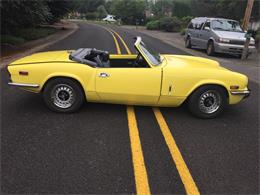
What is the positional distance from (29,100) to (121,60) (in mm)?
1946

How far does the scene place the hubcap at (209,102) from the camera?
17.5 feet

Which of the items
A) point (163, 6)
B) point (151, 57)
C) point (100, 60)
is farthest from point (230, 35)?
point (163, 6)

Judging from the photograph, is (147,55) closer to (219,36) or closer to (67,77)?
(67,77)

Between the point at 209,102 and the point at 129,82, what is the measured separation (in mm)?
1450

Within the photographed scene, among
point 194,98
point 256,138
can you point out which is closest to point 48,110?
point 194,98

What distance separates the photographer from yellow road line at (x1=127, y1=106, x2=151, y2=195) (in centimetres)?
332

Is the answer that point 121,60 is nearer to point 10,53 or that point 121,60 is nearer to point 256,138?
point 256,138

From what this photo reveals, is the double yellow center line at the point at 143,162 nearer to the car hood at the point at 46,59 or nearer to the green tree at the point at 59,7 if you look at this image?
the car hood at the point at 46,59

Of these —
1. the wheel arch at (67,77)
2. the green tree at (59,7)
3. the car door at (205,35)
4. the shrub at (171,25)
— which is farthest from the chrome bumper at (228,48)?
the shrub at (171,25)

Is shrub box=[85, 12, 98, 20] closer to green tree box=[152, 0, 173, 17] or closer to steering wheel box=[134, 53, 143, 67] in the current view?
green tree box=[152, 0, 173, 17]

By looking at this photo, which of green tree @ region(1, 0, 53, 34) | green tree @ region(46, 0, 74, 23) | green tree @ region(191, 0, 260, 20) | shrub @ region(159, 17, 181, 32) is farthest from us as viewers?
shrub @ region(159, 17, 181, 32)

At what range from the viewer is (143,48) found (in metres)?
5.46

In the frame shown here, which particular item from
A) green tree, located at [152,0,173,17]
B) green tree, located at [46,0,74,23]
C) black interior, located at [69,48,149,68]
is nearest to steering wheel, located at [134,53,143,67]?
black interior, located at [69,48,149,68]

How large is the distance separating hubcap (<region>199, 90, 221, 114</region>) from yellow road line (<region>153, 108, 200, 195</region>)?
738mm
